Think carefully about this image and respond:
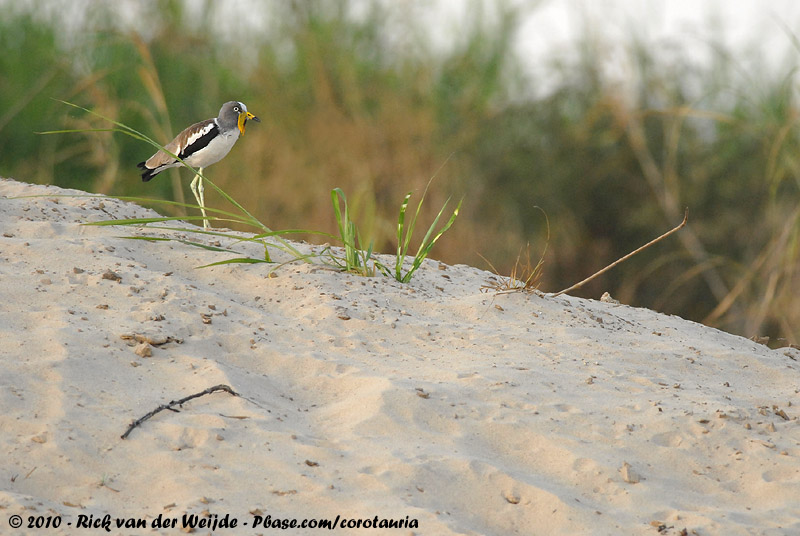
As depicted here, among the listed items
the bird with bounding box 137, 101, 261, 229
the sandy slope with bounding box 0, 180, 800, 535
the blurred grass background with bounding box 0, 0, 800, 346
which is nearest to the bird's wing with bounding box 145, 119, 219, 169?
the bird with bounding box 137, 101, 261, 229

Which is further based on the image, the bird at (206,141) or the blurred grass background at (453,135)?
the blurred grass background at (453,135)

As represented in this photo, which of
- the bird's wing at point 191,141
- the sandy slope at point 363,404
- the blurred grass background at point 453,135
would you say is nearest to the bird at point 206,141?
the bird's wing at point 191,141

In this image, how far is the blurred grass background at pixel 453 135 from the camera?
5543 mm

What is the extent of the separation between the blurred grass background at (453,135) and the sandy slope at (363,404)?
2.63 meters

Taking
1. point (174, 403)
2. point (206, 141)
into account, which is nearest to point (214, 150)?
point (206, 141)

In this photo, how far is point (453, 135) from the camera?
5.77 m

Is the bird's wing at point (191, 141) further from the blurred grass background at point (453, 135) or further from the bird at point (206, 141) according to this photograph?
the blurred grass background at point (453, 135)

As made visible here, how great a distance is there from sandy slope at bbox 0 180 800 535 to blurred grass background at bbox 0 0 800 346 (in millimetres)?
2625

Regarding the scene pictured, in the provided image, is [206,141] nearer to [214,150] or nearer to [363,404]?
[214,150]

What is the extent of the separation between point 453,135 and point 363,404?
3.84 metres

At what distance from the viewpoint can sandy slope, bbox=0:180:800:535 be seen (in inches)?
70.9

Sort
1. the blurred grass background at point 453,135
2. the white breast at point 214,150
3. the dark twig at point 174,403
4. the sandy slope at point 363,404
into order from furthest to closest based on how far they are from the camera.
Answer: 1. the blurred grass background at point 453,135
2. the white breast at point 214,150
3. the dark twig at point 174,403
4. the sandy slope at point 363,404

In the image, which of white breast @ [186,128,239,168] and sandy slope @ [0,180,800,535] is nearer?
sandy slope @ [0,180,800,535]

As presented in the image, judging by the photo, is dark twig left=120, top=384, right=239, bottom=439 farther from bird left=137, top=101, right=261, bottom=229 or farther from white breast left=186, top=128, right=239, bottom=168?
white breast left=186, top=128, right=239, bottom=168
